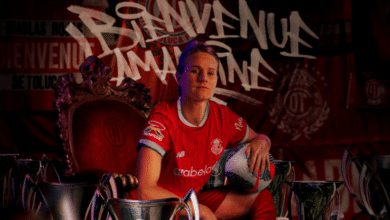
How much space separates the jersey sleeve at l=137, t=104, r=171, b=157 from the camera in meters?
1.43

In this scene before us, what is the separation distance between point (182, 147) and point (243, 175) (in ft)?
0.84

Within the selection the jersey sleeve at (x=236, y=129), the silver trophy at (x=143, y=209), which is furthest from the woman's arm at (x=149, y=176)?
the silver trophy at (x=143, y=209)

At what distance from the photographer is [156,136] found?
1.45 meters

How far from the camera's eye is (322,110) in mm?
3721

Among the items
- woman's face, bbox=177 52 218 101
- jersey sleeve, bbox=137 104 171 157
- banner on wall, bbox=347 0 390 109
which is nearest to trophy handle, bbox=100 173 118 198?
jersey sleeve, bbox=137 104 171 157

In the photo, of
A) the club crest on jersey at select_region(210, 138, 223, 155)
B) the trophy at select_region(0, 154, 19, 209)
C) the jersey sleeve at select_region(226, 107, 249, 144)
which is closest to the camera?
the trophy at select_region(0, 154, 19, 209)

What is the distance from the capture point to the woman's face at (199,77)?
154cm

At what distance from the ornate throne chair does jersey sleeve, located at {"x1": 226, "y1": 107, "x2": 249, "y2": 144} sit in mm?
736

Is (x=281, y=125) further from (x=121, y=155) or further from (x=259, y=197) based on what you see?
(x=259, y=197)

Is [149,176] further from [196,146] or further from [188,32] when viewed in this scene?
[188,32]

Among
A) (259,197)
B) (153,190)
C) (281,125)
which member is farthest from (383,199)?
(281,125)

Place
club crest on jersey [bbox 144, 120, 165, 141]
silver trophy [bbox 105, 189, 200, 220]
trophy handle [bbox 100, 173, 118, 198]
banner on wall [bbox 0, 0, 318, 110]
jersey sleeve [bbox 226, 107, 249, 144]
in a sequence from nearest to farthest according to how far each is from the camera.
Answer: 1. silver trophy [bbox 105, 189, 200, 220]
2. trophy handle [bbox 100, 173, 118, 198]
3. club crest on jersey [bbox 144, 120, 165, 141]
4. jersey sleeve [bbox 226, 107, 249, 144]
5. banner on wall [bbox 0, 0, 318, 110]

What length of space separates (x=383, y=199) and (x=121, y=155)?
1.44 m

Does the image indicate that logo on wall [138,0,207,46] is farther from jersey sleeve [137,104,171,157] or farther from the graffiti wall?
jersey sleeve [137,104,171,157]
